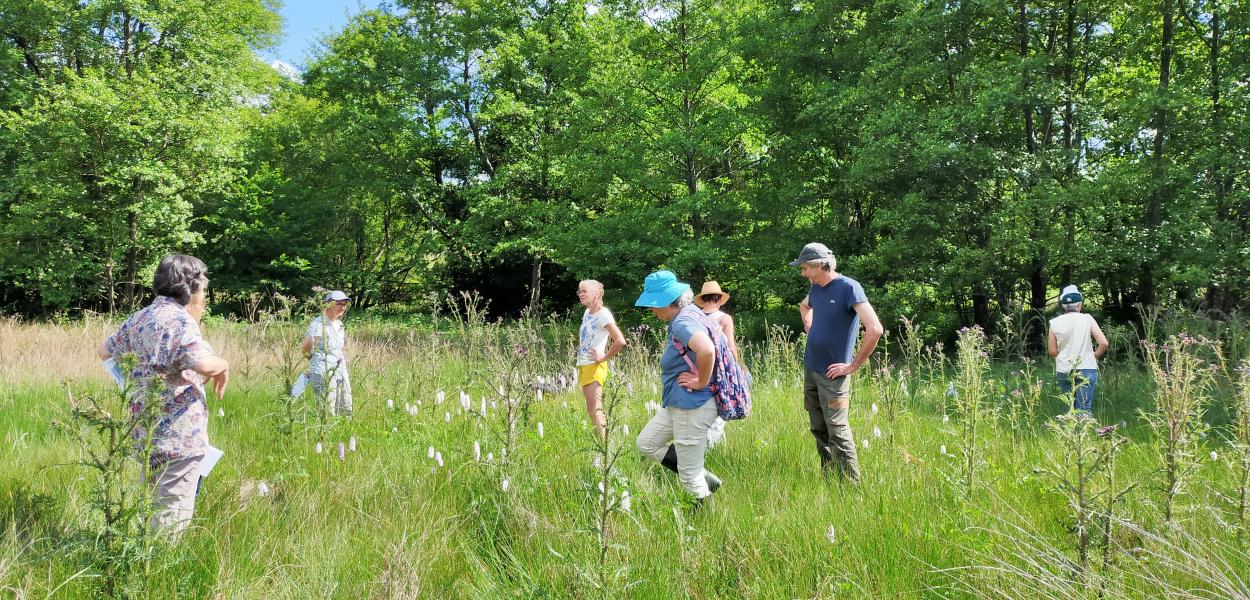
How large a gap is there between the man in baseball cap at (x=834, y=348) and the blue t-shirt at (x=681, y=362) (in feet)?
2.77

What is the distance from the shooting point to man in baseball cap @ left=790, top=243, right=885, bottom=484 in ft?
13.3

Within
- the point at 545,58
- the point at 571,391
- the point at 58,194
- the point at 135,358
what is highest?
the point at 545,58

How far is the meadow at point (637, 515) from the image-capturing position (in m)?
2.49

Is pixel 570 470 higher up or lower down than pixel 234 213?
lower down

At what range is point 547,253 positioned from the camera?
1997 centimetres

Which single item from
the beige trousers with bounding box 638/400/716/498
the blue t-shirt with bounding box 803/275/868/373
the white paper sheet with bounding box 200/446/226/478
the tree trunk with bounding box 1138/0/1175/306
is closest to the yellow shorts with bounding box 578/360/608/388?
the beige trousers with bounding box 638/400/716/498

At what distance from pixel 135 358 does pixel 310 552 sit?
106 centimetres

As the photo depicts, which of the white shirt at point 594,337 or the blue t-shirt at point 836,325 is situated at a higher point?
the blue t-shirt at point 836,325

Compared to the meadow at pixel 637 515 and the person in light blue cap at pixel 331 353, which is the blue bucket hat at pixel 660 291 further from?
the person in light blue cap at pixel 331 353

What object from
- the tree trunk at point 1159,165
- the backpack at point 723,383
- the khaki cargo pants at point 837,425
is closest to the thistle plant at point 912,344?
the khaki cargo pants at point 837,425

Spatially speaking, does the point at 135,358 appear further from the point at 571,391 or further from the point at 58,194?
the point at 58,194

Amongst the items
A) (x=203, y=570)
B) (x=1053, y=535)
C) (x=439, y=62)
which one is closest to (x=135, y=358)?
(x=203, y=570)

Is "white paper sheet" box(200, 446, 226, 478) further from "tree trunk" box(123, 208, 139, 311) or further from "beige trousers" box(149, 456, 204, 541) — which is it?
"tree trunk" box(123, 208, 139, 311)

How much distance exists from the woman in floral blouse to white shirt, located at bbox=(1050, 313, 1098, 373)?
6.40 meters
